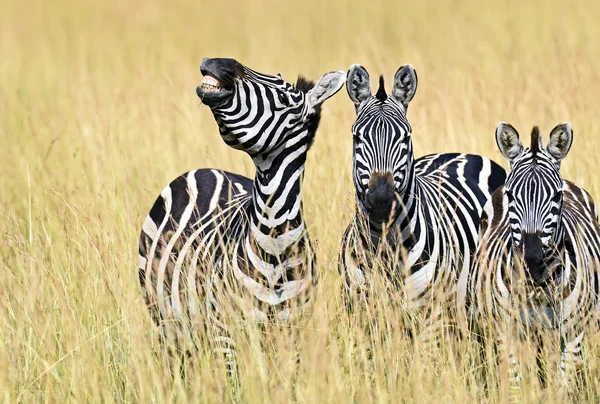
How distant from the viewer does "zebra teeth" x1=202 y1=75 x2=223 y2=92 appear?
185 inches

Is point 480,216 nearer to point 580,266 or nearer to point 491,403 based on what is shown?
point 580,266

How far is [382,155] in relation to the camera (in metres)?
5.29

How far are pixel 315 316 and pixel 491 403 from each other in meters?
1.12

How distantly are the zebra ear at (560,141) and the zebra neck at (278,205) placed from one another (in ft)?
5.17

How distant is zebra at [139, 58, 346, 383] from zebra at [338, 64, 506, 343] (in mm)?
405

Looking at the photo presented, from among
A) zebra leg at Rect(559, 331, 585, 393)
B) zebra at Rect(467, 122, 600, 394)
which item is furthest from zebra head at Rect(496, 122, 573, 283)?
zebra leg at Rect(559, 331, 585, 393)

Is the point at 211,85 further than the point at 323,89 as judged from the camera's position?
No

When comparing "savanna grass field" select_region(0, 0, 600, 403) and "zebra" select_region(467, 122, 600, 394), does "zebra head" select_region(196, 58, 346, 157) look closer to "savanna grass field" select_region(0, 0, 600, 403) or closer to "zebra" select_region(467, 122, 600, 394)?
"savanna grass field" select_region(0, 0, 600, 403)

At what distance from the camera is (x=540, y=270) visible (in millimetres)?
5102

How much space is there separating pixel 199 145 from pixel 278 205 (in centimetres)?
454

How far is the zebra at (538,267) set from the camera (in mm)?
5035

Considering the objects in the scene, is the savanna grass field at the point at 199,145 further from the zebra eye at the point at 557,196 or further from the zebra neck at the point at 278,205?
the zebra eye at the point at 557,196

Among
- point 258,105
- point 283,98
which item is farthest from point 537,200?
point 258,105

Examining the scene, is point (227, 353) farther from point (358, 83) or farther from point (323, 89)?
point (358, 83)
